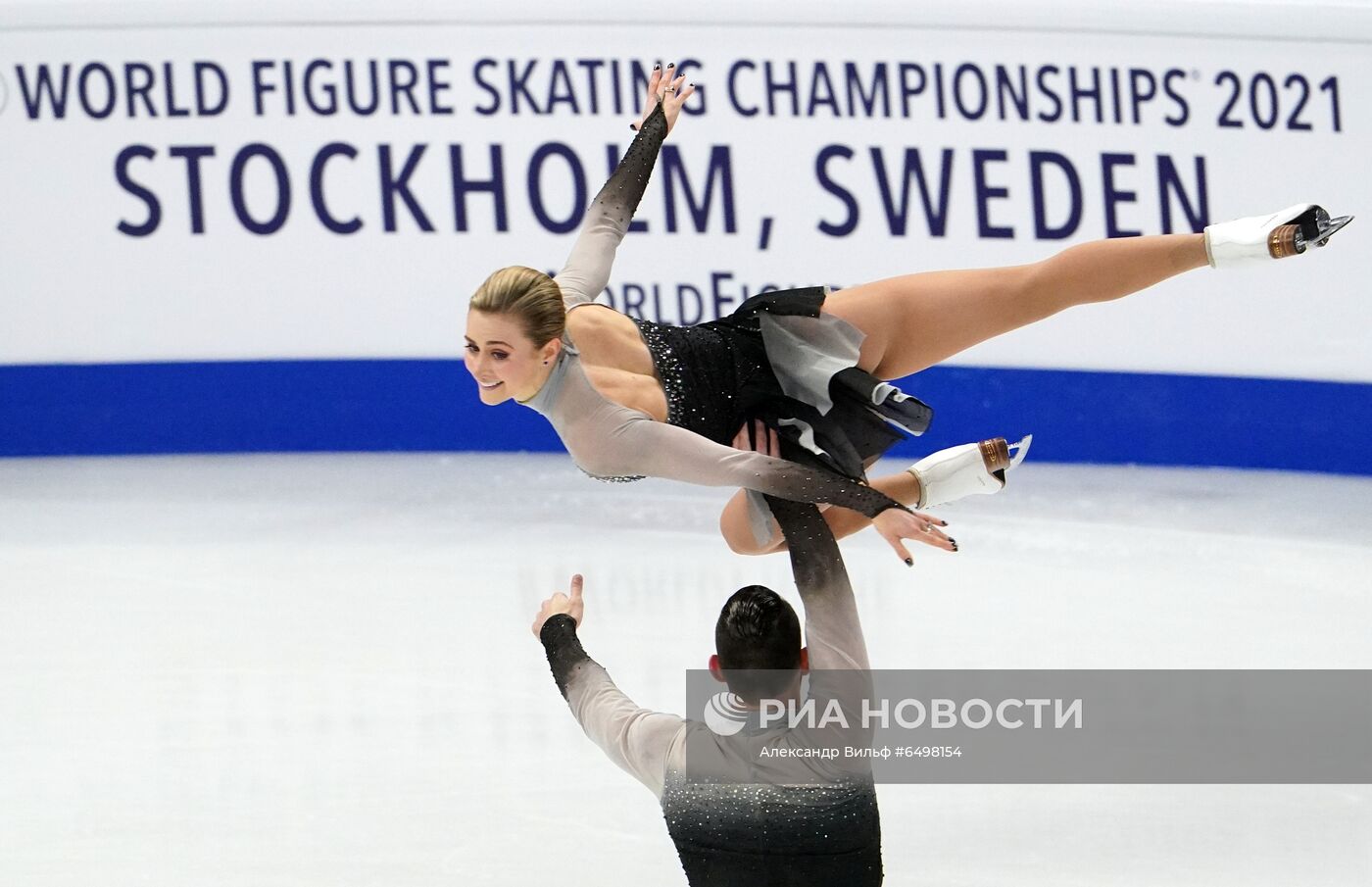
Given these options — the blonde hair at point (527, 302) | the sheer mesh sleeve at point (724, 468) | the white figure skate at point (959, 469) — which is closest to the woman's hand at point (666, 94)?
the blonde hair at point (527, 302)

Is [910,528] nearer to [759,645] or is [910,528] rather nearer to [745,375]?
[759,645]

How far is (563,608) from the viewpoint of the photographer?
289 cm

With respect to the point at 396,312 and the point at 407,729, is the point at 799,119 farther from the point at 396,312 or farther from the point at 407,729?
the point at 407,729

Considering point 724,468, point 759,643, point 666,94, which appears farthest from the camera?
point 666,94

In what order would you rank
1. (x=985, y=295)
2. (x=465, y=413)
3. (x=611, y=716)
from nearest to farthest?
(x=611, y=716) → (x=985, y=295) → (x=465, y=413)

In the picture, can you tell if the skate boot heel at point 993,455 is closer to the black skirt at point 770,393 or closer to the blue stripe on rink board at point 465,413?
the black skirt at point 770,393

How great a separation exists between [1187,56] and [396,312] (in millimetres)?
3402

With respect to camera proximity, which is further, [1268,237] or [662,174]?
[662,174]

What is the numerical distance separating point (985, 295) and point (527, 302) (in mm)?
889

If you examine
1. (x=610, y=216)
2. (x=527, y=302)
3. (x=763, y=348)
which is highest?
(x=610, y=216)

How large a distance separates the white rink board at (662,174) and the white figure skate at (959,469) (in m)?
3.73

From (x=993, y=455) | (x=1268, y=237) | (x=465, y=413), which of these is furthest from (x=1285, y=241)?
(x=465, y=413)

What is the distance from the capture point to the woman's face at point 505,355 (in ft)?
9.59

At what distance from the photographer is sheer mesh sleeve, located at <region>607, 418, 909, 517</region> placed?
9.15 ft
